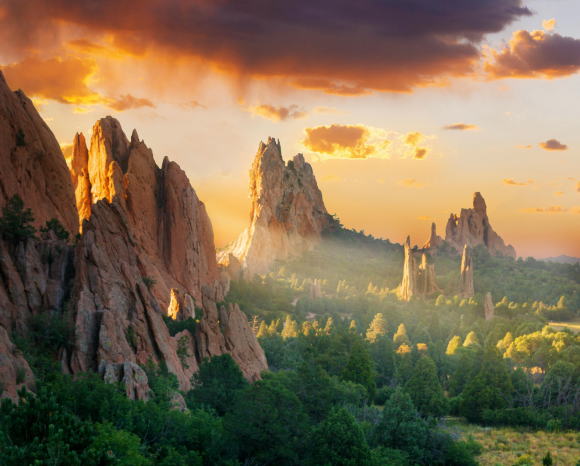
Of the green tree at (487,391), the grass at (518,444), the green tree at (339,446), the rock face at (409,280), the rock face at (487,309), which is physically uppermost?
the rock face at (409,280)

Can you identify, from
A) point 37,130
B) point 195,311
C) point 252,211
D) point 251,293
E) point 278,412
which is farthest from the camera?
point 252,211

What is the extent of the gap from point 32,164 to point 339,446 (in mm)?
31927

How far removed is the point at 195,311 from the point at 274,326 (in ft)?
113

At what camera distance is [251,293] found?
111812 millimetres

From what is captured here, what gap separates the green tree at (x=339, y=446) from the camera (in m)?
31.8

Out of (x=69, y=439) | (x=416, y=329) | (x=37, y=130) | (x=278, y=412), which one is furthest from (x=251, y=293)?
(x=69, y=439)

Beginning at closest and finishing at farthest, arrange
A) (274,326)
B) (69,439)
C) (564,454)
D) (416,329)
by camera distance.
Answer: (69,439) → (564,454) → (274,326) → (416,329)

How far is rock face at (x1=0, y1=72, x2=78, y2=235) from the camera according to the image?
1892 inches

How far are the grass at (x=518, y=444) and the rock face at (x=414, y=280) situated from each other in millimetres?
68306

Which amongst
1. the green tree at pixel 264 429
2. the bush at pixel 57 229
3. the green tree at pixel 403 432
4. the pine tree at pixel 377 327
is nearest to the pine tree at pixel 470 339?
the pine tree at pixel 377 327

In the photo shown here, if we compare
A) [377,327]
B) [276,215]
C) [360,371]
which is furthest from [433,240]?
[360,371]

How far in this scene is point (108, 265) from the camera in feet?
139

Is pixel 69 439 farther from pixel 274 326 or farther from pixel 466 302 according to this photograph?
pixel 466 302

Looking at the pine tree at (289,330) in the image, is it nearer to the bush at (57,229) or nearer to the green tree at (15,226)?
the bush at (57,229)
